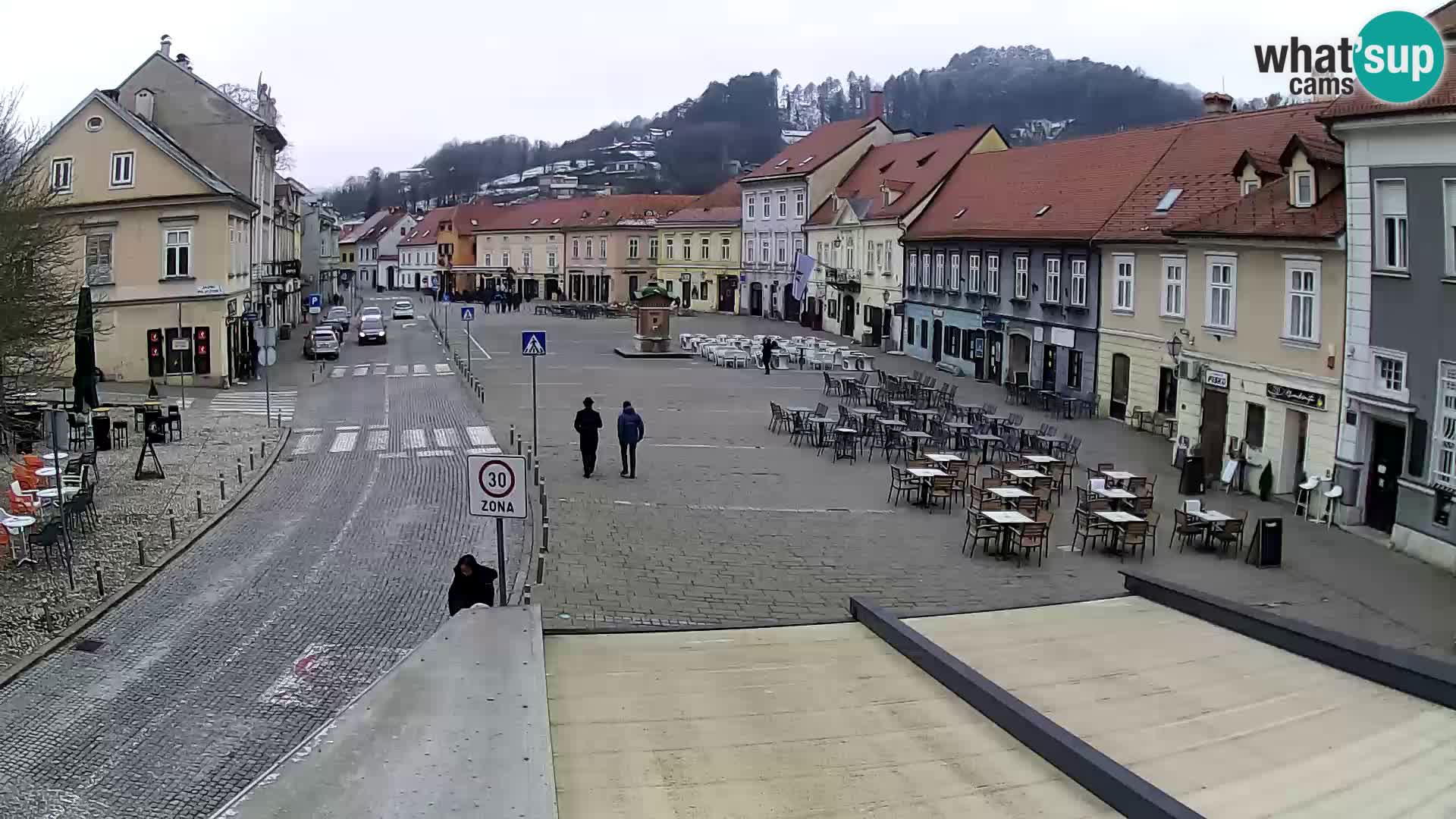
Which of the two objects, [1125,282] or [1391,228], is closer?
[1391,228]

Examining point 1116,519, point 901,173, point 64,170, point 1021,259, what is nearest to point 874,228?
point 901,173

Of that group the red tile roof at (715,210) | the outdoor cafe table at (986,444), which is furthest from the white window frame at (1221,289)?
the red tile roof at (715,210)

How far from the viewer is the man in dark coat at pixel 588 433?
24.1 m

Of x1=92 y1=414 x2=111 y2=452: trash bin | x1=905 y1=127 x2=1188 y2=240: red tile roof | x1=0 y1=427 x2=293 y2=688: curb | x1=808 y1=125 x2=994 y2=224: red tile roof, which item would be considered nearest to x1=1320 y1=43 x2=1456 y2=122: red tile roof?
x1=905 y1=127 x2=1188 y2=240: red tile roof

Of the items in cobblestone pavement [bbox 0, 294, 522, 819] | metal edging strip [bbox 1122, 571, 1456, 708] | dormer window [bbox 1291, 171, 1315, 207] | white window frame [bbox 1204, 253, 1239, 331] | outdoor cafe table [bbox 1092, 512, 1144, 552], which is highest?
dormer window [bbox 1291, 171, 1315, 207]

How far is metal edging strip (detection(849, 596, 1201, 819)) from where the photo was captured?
603 centimetres

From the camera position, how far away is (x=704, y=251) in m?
89.2

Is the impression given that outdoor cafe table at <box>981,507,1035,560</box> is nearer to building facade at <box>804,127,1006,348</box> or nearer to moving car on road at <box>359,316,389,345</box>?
building facade at <box>804,127,1006,348</box>

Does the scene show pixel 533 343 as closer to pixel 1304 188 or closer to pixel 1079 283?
pixel 1304 188

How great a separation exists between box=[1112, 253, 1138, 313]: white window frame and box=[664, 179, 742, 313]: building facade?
50.4 meters

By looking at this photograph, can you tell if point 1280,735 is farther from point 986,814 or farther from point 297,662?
point 297,662

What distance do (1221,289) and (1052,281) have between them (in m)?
12.7

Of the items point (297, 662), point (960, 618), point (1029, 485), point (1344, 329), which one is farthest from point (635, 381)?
point (960, 618)

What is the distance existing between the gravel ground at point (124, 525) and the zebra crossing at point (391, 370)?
13.5 m
